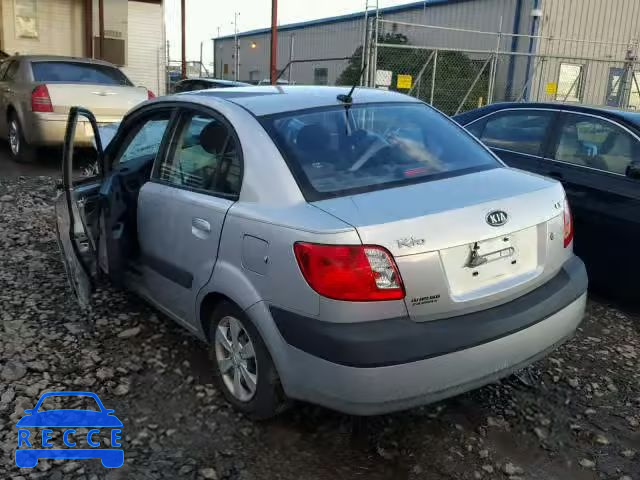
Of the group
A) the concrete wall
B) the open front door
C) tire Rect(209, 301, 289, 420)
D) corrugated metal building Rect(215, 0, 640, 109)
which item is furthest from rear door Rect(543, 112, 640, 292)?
the concrete wall

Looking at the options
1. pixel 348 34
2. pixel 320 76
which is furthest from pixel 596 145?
pixel 320 76

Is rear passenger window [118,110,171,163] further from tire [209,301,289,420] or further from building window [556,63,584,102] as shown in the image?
building window [556,63,584,102]

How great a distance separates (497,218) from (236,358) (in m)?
1.40

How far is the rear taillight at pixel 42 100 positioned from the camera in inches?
A: 326

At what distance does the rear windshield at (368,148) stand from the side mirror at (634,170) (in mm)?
1490

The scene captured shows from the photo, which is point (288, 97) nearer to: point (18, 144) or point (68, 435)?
point (68, 435)

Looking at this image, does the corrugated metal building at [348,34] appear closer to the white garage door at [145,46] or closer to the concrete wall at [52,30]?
the white garage door at [145,46]

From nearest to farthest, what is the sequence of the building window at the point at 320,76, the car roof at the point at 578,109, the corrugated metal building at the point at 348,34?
the car roof at the point at 578,109
the corrugated metal building at the point at 348,34
the building window at the point at 320,76

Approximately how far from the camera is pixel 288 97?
134 inches

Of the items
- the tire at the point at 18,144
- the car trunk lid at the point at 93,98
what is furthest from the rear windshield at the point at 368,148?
the tire at the point at 18,144

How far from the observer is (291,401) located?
291cm

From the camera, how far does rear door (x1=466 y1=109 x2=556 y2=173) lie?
5.11 metres

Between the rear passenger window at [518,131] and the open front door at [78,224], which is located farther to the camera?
the rear passenger window at [518,131]

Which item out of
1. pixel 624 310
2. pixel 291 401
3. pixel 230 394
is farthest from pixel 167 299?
pixel 624 310
